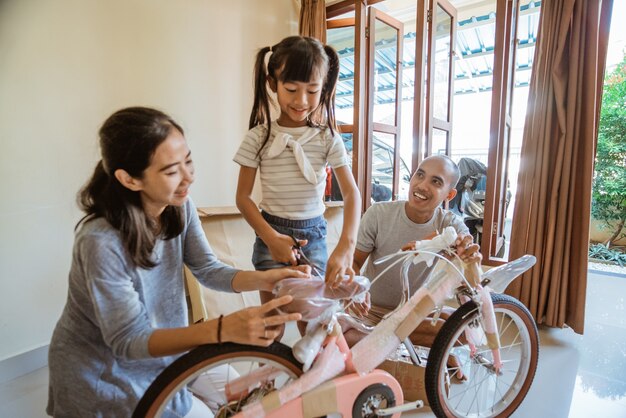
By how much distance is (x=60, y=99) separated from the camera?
4.82 feet

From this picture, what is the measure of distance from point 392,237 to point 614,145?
2.94 meters

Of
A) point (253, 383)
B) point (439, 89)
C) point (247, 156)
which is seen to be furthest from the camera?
point (439, 89)

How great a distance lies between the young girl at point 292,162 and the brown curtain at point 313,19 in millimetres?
1608

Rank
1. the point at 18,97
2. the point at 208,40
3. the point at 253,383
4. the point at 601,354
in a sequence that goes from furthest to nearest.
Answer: the point at 208,40 < the point at 601,354 < the point at 18,97 < the point at 253,383

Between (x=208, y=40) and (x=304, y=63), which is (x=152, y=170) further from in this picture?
(x=208, y=40)

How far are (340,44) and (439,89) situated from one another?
974 millimetres

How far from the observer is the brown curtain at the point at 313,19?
2.38 meters

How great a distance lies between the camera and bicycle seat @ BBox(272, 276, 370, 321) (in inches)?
27.3

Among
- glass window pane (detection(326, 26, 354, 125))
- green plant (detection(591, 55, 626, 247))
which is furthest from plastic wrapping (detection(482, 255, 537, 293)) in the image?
green plant (detection(591, 55, 626, 247))

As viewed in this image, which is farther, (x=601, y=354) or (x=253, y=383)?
(x=601, y=354)

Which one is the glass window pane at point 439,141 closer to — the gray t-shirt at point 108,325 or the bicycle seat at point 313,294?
the bicycle seat at point 313,294

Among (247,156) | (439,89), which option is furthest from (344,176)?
(439,89)

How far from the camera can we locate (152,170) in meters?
0.63

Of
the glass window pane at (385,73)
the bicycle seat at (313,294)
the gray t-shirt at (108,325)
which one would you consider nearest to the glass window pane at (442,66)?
the glass window pane at (385,73)
